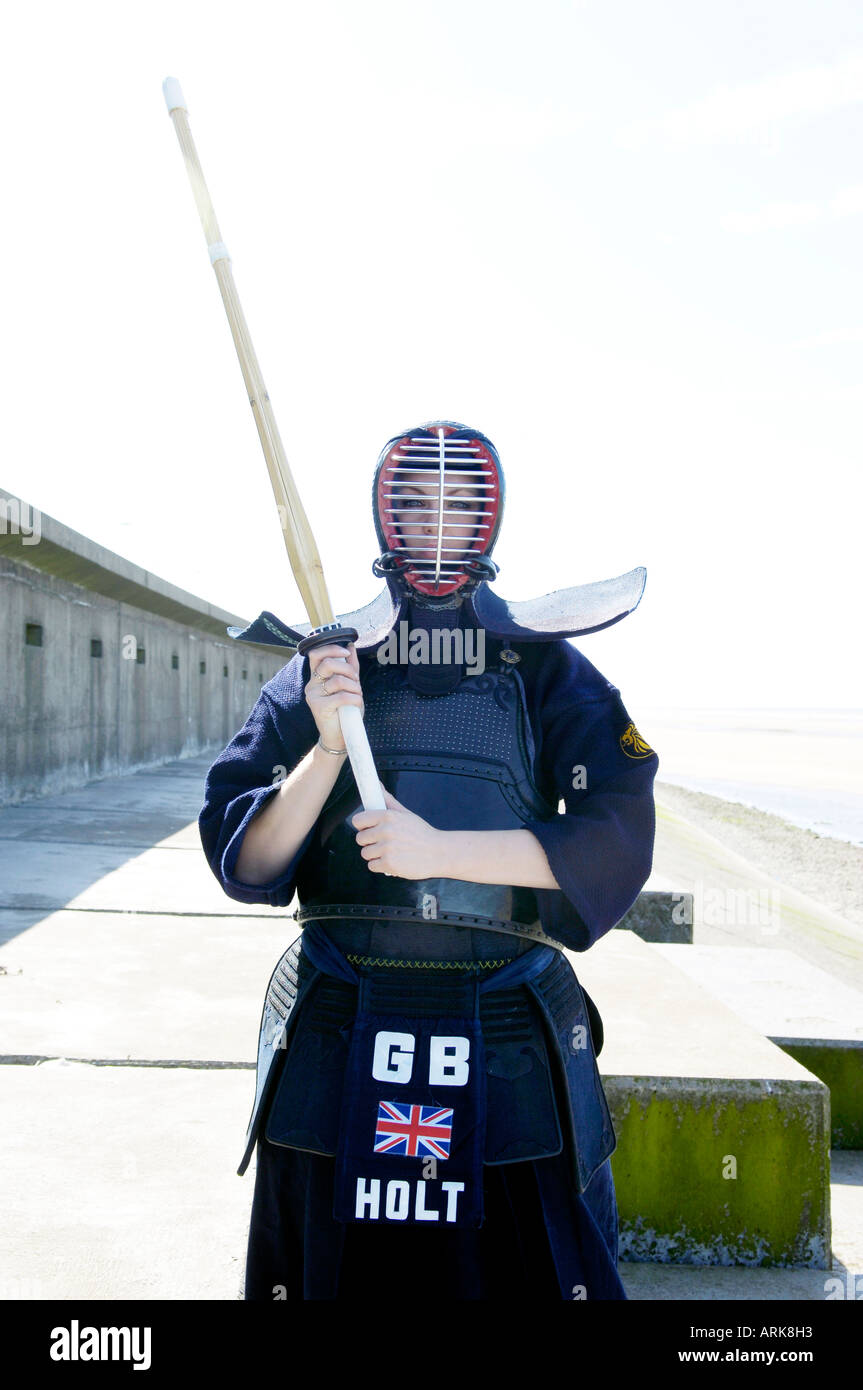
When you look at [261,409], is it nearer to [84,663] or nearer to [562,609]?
[562,609]

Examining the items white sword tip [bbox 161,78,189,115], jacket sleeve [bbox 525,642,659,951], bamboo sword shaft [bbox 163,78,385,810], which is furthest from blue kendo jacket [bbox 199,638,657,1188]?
white sword tip [bbox 161,78,189,115]

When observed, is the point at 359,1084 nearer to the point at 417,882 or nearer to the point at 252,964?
the point at 417,882

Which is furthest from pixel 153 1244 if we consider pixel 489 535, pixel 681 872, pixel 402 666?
pixel 681 872

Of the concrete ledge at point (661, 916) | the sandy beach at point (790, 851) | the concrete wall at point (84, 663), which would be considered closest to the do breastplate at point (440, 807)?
the concrete ledge at point (661, 916)

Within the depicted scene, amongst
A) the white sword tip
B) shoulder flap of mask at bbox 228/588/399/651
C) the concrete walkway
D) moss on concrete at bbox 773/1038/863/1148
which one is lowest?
moss on concrete at bbox 773/1038/863/1148

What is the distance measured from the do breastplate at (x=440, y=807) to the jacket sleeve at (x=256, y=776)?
8cm

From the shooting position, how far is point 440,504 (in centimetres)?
192

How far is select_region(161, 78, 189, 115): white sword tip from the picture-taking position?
6.39ft

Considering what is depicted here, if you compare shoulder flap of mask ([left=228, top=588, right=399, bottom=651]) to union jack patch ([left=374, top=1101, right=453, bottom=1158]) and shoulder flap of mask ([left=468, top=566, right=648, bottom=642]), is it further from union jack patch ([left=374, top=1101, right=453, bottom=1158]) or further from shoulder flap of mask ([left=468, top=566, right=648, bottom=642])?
union jack patch ([left=374, top=1101, right=453, bottom=1158])

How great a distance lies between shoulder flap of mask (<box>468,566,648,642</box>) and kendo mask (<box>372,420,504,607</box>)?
8cm

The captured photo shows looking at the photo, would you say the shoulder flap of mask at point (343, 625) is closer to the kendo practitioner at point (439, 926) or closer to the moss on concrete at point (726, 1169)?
the kendo practitioner at point (439, 926)

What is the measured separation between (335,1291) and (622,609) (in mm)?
1248

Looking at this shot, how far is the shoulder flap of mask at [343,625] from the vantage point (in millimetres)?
1930

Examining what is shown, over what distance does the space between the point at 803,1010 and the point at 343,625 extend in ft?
11.0
